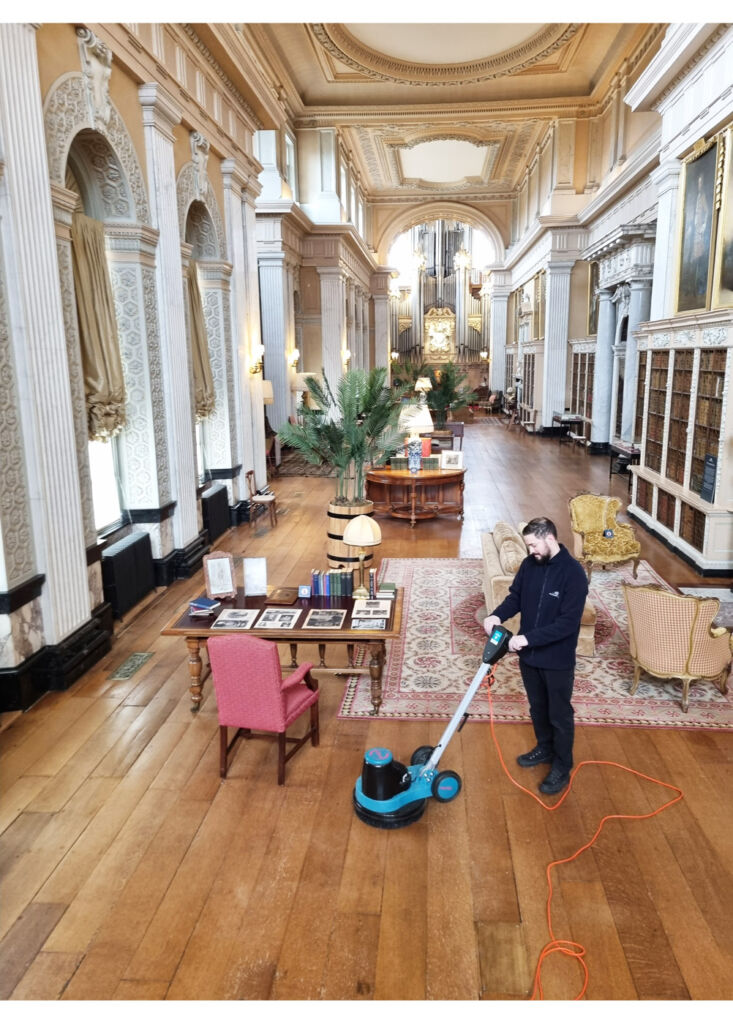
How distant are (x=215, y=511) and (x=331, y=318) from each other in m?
11.8

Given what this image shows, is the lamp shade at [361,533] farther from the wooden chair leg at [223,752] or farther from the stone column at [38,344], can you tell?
the stone column at [38,344]

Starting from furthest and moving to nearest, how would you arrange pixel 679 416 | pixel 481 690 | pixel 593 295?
pixel 593 295 → pixel 679 416 → pixel 481 690

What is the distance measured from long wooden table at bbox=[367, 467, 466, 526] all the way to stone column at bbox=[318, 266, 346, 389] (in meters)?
9.05

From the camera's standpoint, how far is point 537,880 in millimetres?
3332

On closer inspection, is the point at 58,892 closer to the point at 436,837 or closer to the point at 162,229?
the point at 436,837

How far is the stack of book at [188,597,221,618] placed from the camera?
4926 millimetres

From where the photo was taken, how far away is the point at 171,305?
7.59 m

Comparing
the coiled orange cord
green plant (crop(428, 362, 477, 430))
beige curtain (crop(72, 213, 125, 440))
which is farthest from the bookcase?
green plant (crop(428, 362, 477, 430))

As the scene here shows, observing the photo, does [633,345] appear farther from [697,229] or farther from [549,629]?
[549,629]

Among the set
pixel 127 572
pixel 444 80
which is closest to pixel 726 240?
pixel 127 572

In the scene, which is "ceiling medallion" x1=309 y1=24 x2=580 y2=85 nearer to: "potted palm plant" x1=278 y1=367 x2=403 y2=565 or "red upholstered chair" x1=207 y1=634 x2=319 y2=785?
"potted palm plant" x1=278 y1=367 x2=403 y2=565

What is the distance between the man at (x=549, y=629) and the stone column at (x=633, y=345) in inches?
449

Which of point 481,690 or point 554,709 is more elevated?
point 554,709

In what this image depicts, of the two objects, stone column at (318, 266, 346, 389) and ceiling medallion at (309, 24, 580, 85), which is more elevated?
ceiling medallion at (309, 24, 580, 85)
